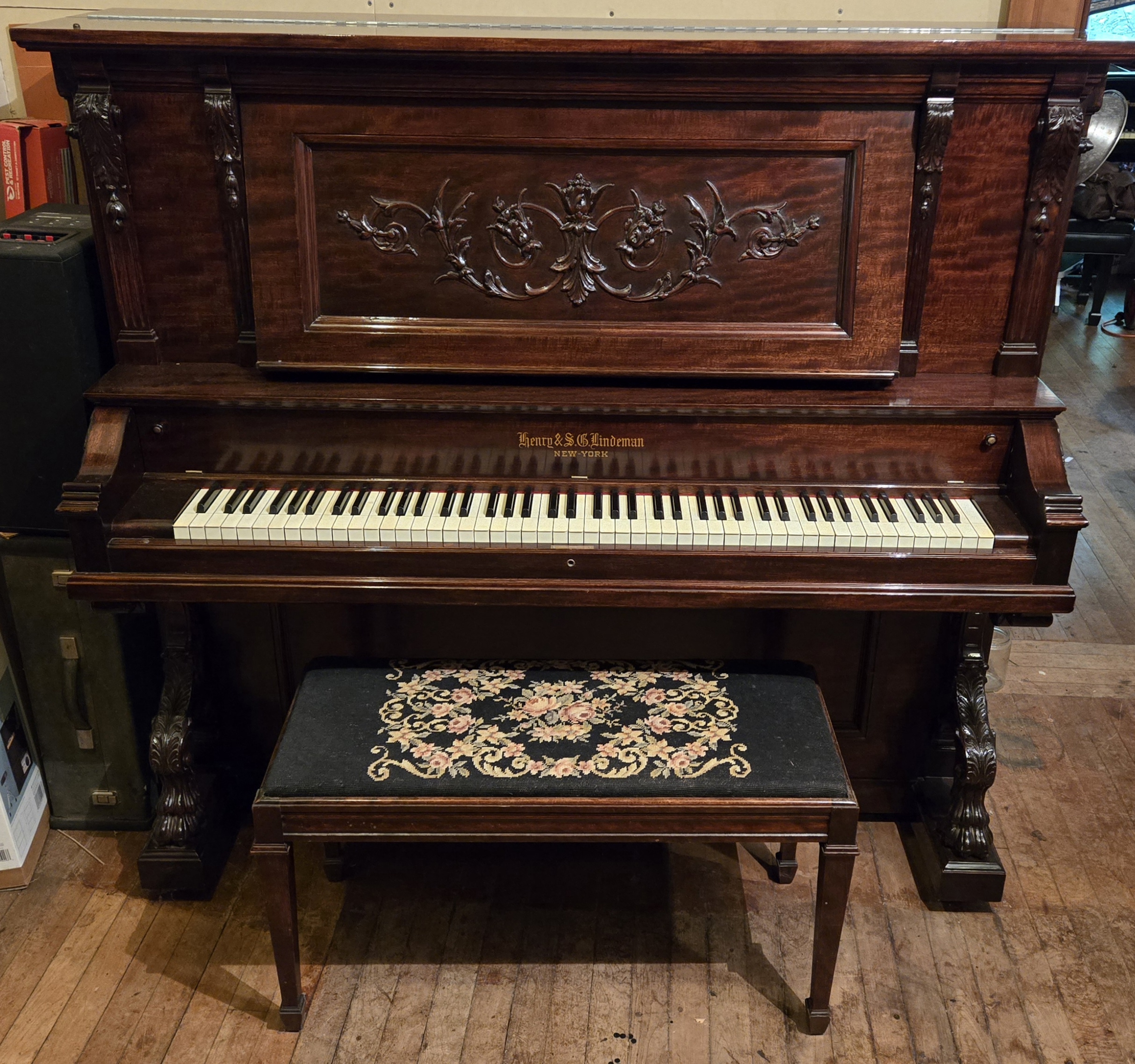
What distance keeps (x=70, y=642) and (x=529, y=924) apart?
1.14m

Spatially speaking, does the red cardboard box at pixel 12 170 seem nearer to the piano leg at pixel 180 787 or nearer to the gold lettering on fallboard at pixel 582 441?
the piano leg at pixel 180 787

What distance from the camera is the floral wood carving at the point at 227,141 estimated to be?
2129 mm

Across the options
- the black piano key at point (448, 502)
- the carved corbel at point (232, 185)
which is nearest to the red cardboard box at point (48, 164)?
the carved corbel at point (232, 185)

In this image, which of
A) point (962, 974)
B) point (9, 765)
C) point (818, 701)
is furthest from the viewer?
point (9, 765)

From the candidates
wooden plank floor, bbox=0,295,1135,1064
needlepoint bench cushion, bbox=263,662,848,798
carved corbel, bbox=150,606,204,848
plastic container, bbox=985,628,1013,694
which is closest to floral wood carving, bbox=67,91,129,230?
carved corbel, bbox=150,606,204,848

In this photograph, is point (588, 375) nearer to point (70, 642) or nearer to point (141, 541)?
point (141, 541)

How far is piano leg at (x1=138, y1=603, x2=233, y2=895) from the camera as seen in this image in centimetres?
240

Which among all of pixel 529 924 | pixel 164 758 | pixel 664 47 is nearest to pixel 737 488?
pixel 664 47

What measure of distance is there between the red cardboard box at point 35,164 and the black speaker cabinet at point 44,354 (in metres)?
0.18

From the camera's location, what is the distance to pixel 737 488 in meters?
2.28

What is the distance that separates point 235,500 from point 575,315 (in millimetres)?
728

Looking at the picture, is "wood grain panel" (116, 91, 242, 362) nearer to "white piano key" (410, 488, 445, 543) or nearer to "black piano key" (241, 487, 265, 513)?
"black piano key" (241, 487, 265, 513)

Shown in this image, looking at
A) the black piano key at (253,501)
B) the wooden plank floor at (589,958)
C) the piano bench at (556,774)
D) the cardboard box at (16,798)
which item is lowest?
the wooden plank floor at (589,958)

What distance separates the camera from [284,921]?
214 centimetres
